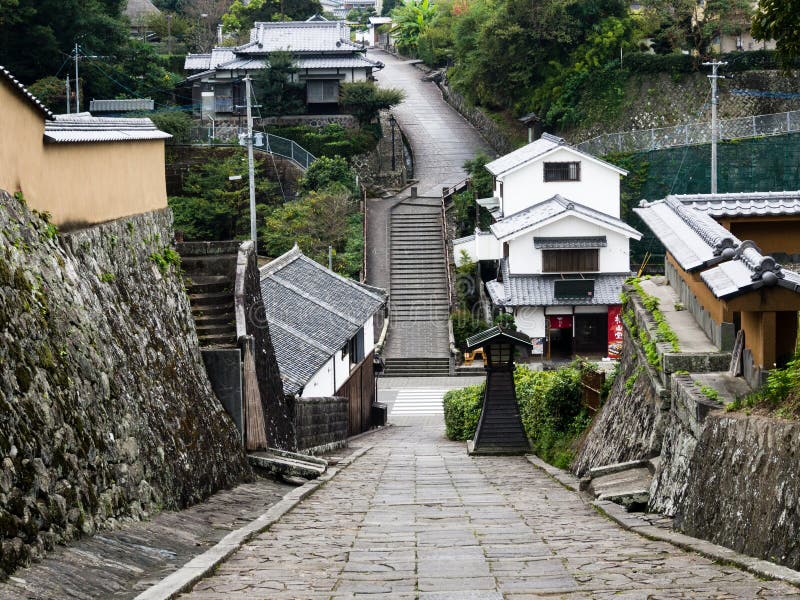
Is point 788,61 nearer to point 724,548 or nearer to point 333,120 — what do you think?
point 724,548

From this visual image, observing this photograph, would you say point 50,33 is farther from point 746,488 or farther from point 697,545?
point 746,488

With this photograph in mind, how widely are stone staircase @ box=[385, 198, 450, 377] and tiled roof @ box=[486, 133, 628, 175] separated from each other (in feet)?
15.5

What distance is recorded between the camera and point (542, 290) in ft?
148

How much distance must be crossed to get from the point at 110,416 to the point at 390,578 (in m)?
3.45

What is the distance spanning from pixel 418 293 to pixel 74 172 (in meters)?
36.7

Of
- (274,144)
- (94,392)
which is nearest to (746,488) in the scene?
(94,392)

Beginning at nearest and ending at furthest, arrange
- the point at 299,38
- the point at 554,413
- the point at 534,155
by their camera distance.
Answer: the point at 554,413
the point at 534,155
the point at 299,38

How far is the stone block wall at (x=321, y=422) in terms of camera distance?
2188 centimetres

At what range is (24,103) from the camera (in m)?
10.9

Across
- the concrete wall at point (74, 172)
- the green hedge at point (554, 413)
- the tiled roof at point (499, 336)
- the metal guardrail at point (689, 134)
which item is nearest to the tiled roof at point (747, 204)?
the green hedge at point (554, 413)

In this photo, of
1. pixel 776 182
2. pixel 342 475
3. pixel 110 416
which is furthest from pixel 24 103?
pixel 776 182

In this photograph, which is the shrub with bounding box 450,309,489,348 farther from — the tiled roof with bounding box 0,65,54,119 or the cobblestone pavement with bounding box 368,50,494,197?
the tiled roof with bounding box 0,65,54,119

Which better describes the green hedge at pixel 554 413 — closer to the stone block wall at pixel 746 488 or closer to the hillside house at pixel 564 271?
the stone block wall at pixel 746 488

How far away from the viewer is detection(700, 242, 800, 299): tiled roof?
38.3 feet
